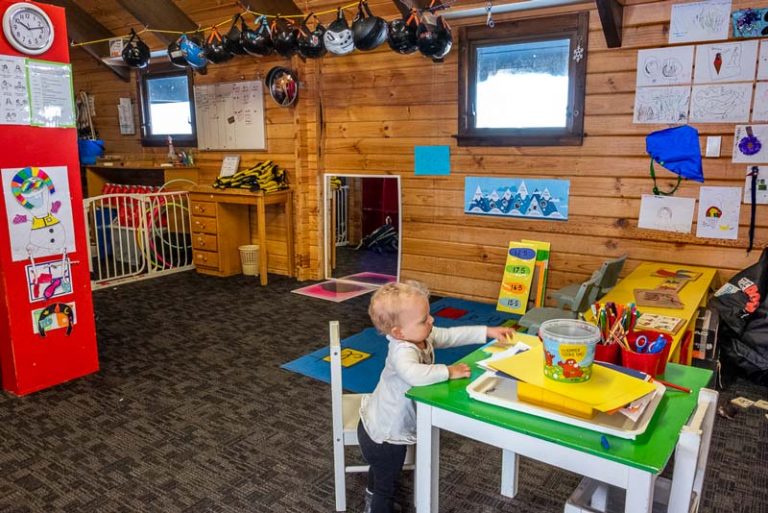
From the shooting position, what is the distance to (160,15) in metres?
5.54

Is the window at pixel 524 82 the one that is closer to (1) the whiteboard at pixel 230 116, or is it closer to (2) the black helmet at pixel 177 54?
(1) the whiteboard at pixel 230 116

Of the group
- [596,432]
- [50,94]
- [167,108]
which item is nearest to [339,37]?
[50,94]

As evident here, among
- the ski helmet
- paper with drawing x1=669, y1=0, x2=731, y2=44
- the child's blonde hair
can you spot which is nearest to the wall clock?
the ski helmet

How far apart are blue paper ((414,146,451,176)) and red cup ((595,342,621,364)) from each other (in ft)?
10.3

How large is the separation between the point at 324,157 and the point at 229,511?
12.1 ft

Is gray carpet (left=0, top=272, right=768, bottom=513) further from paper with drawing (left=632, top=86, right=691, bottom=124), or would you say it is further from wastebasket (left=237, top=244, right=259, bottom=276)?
wastebasket (left=237, top=244, right=259, bottom=276)

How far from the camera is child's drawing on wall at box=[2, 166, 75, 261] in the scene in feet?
9.15

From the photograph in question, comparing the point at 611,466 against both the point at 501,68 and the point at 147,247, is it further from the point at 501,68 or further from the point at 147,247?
the point at 147,247

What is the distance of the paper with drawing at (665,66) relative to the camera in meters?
3.49

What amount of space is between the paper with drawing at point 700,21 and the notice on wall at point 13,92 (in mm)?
3617

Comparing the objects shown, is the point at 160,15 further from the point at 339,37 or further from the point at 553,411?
the point at 553,411

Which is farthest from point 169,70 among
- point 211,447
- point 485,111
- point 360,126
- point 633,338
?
point 633,338

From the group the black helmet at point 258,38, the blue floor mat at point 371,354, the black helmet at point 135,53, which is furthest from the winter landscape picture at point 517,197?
the black helmet at point 135,53

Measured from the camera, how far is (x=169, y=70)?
6.22m
